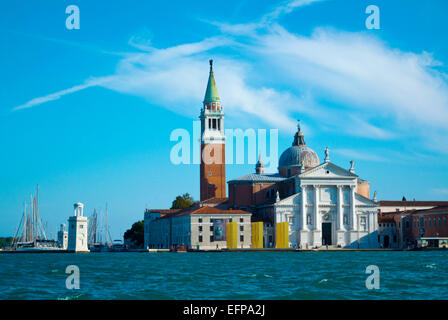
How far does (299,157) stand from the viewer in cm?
9262

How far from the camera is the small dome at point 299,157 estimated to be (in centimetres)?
9256

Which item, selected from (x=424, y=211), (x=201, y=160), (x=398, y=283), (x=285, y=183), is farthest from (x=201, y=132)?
(x=398, y=283)

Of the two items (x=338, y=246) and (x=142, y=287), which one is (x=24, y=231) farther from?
(x=142, y=287)

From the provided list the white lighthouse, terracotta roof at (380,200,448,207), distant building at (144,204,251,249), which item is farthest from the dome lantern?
the white lighthouse

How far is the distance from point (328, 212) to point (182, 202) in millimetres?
35061

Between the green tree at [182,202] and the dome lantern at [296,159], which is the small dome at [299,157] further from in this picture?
the green tree at [182,202]

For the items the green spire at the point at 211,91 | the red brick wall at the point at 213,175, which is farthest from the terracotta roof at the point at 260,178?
the green spire at the point at 211,91

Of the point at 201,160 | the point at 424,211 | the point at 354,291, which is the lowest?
the point at 354,291

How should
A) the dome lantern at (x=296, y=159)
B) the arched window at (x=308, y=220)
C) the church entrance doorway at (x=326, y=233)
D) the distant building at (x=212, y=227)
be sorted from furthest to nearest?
the dome lantern at (x=296, y=159)
the church entrance doorway at (x=326, y=233)
the arched window at (x=308, y=220)
the distant building at (x=212, y=227)

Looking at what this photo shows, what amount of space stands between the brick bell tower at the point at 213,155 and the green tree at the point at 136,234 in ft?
57.6

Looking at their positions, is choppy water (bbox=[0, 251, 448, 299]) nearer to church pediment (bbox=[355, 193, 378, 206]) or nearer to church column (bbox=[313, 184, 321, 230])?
church column (bbox=[313, 184, 321, 230])

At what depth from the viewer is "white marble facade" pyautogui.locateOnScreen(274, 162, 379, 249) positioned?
268 feet

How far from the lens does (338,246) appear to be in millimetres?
82000
